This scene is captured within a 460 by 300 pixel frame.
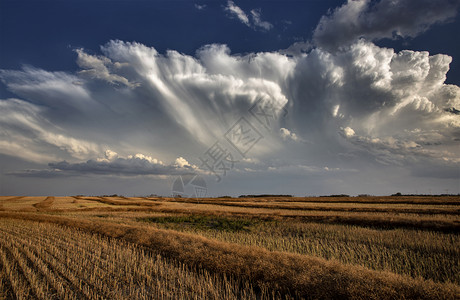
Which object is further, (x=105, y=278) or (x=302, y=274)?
(x=105, y=278)

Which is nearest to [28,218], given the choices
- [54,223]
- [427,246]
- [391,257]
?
[54,223]

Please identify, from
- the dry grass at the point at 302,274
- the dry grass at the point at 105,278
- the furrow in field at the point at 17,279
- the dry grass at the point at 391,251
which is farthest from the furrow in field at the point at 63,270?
the dry grass at the point at 391,251

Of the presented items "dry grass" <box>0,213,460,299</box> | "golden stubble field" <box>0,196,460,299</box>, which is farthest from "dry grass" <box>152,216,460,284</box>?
"dry grass" <box>0,213,460,299</box>

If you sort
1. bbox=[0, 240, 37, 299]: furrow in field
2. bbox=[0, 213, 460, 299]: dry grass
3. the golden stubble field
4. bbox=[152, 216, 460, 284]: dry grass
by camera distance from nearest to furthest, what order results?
bbox=[0, 213, 460, 299]: dry grass
the golden stubble field
bbox=[0, 240, 37, 299]: furrow in field
bbox=[152, 216, 460, 284]: dry grass

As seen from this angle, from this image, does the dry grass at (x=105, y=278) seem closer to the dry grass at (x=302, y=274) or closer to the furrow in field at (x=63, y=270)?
the furrow in field at (x=63, y=270)

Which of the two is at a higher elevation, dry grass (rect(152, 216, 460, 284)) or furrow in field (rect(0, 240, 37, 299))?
furrow in field (rect(0, 240, 37, 299))

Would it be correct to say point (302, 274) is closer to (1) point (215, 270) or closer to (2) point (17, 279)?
(1) point (215, 270)

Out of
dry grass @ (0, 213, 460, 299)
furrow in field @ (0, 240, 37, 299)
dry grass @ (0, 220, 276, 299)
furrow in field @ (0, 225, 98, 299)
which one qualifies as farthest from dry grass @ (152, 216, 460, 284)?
furrow in field @ (0, 240, 37, 299)

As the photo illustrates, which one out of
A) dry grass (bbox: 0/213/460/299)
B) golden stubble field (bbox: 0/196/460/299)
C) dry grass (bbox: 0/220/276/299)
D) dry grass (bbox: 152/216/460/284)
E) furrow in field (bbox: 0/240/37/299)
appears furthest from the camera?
dry grass (bbox: 152/216/460/284)

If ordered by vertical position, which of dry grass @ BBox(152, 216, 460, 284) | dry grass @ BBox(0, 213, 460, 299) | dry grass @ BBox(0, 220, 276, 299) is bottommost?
dry grass @ BBox(152, 216, 460, 284)

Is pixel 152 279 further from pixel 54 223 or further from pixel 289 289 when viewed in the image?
pixel 54 223

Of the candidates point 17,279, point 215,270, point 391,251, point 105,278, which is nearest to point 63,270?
point 17,279

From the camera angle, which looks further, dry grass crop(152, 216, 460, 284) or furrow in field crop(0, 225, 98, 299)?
dry grass crop(152, 216, 460, 284)

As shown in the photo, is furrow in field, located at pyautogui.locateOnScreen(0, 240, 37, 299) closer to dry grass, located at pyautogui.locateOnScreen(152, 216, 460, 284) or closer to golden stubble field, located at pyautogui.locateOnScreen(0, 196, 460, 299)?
golden stubble field, located at pyautogui.locateOnScreen(0, 196, 460, 299)
